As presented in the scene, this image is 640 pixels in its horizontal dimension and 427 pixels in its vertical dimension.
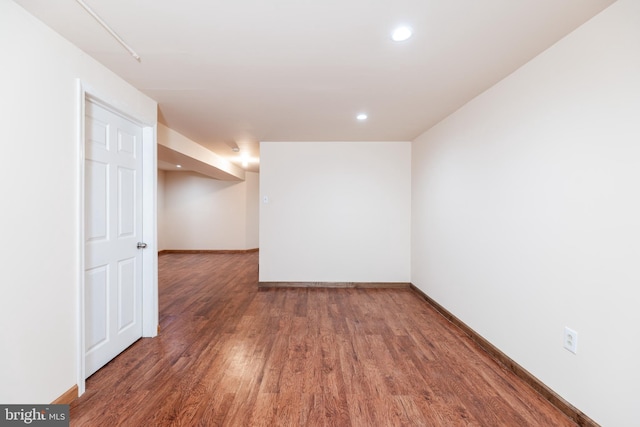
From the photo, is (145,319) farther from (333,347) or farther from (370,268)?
(370,268)

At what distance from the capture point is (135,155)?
2523 mm

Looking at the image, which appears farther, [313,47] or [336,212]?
[336,212]

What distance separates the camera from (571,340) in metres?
1.67

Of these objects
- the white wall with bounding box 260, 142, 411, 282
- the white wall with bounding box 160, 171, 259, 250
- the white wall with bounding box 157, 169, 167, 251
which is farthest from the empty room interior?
the white wall with bounding box 157, 169, 167, 251

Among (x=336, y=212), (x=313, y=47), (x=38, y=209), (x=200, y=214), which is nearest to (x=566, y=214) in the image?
(x=313, y=47)

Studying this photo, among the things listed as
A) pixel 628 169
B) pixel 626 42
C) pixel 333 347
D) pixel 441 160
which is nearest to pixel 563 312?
pixel 628 169

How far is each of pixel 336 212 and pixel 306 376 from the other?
273 cm

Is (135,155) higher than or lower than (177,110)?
lower

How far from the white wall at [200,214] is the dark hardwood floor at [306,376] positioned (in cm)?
449

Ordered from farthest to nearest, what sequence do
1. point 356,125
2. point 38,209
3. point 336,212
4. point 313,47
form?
point 336,212 → point 356,125 → point 313,47 → point 38,209

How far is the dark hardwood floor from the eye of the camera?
1.65 meters

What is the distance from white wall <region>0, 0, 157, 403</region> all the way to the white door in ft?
0.85

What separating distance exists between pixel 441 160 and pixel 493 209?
1.18 m

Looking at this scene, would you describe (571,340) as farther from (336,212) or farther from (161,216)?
(161,216)
